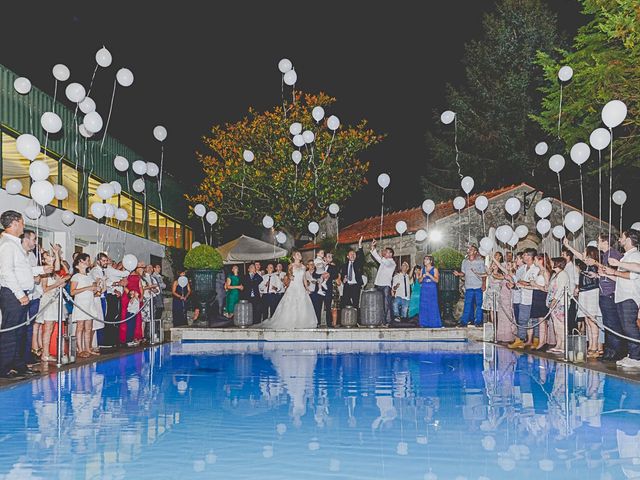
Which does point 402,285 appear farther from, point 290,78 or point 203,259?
point 290,78

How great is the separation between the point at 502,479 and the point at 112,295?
12669 mm

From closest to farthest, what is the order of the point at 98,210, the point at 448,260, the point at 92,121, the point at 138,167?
1. the point at 92,121
2. the point at 98,210
3. the point at 448,260
4. the point at 138,167

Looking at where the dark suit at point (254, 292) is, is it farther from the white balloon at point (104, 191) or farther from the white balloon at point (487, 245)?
the white balloon at point (487, 245)

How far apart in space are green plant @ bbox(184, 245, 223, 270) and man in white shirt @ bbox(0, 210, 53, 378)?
1055 cm

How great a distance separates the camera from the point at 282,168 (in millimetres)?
36438

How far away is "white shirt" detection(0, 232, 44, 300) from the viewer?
973 centimetres

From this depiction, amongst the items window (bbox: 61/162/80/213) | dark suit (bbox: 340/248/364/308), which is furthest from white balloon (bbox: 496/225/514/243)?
window (bbox: 61/162/80/213)

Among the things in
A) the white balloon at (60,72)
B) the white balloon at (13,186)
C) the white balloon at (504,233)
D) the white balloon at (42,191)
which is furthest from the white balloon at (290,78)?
the white balloon at (42,191)

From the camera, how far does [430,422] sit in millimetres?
7336

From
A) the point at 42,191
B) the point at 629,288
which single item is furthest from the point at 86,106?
the point at 629,288

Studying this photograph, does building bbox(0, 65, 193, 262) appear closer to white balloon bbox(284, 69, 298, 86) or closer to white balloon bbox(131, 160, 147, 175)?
white balloon bbox(131, 160, 147, 175)

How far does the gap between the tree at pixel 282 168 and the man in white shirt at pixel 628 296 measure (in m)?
25.0

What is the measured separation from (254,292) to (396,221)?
15.4 metres

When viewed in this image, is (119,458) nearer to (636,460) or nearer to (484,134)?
(636,460)
